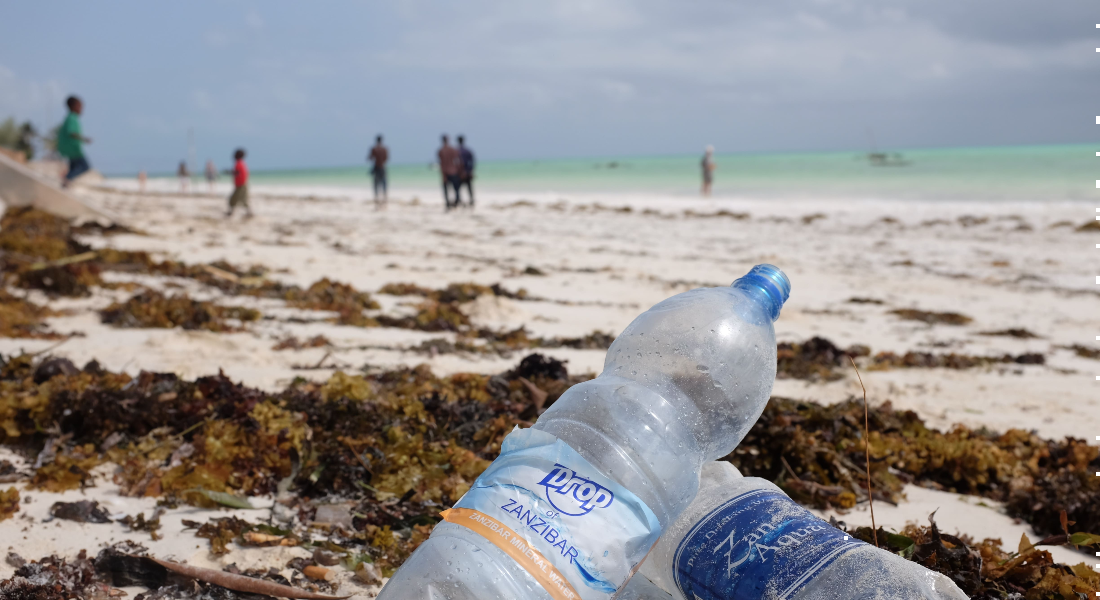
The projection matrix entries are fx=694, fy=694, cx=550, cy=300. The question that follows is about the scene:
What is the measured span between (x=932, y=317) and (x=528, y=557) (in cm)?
601

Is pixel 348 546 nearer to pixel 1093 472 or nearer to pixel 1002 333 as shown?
pixel 1093 472

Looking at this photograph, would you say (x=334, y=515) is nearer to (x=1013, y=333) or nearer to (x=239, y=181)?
(x=1013, y=333)

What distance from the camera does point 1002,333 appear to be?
219 inches

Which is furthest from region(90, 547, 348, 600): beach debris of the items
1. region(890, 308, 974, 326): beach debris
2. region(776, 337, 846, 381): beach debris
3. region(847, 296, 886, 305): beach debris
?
region(847, 296, 886, 305): beach debris

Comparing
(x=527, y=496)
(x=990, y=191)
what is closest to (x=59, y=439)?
(x=527, y=496)

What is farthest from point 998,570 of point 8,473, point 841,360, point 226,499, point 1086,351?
point 1086,351

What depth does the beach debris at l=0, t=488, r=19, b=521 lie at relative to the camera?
2.07 meters

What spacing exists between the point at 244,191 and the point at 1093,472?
1509cm

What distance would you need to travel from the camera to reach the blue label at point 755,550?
1238mm

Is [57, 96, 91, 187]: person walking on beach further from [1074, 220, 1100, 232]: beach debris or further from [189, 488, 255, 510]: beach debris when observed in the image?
[1074, 220, 1100, 232]: beach debris

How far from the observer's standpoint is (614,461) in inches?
53.6

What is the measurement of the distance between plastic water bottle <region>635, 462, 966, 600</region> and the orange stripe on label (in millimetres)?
317

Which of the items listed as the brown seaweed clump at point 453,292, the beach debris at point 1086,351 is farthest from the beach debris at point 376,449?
the brown seaweed clump at point 453,292

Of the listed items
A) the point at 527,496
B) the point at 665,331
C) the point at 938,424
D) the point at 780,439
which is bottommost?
the point at 938,424
